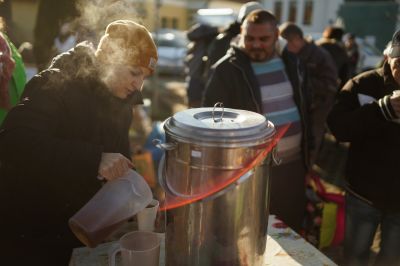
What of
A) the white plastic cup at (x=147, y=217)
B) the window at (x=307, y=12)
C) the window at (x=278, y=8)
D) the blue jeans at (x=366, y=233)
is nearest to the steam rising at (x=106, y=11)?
the white plastic cup at (x=147, y=217)

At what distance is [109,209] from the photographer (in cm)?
121

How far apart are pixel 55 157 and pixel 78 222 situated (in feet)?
0.94

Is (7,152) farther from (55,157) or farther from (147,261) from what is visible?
(147,261)

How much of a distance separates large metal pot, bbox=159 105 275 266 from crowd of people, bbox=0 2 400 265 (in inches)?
9.2

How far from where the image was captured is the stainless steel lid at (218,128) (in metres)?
1.17

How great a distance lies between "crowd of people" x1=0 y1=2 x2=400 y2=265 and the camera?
1.40 meters

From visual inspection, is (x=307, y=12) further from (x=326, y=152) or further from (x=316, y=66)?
(x=316, y=66)

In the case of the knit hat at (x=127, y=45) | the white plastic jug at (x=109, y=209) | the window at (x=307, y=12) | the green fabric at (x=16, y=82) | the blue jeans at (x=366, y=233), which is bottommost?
the blue jeans at (x=366, y=233)

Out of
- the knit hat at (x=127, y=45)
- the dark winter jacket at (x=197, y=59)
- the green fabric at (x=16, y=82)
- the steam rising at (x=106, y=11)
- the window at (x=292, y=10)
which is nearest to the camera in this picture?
the knit hat at (x=127, y=45)

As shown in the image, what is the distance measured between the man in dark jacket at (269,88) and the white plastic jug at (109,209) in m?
1.43

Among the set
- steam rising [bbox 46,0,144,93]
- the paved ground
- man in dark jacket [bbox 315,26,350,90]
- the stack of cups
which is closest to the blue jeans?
the paved ground

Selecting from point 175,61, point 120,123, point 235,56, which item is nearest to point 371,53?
point 175,61

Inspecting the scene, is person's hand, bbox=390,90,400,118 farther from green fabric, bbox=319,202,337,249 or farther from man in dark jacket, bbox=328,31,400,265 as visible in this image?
green fabric, bbox=319,202,337,249

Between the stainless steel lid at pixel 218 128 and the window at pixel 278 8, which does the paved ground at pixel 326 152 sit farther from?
the window at pixel 278 8
